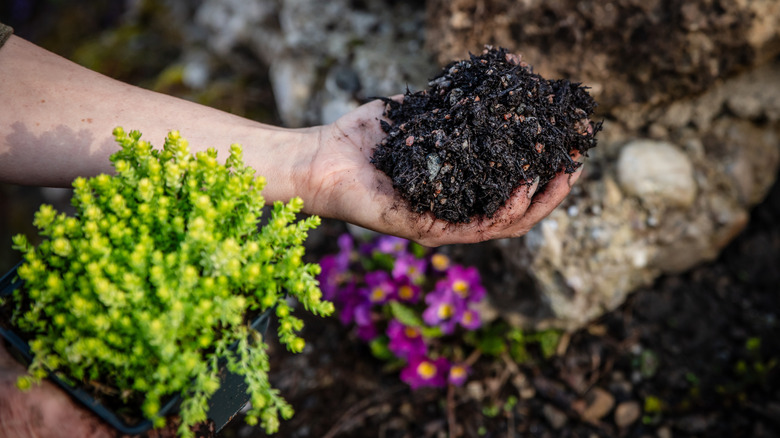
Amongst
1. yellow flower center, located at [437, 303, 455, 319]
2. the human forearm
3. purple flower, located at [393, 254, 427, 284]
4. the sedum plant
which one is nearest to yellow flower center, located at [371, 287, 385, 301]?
purple flower, located at [393, 254, 427, 284]

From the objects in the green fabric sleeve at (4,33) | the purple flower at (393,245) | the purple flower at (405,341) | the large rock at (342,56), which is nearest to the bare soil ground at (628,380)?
the purple flower at (405,341)

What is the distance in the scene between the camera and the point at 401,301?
279 centimetres

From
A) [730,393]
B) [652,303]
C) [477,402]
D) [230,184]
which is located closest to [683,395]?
[730,393]

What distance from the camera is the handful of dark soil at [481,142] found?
1835 millimetres

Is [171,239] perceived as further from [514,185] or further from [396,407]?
[396,407]

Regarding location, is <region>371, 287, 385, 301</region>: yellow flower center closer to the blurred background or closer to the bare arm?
the blurred background

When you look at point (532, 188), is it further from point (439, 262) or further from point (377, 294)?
point (377, 294)

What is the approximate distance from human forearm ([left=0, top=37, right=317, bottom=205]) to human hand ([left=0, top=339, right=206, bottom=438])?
0.85m

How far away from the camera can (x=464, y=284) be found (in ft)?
8.96

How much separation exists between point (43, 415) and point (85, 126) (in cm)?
108

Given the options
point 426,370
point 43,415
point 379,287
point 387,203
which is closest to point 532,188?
point 387,203

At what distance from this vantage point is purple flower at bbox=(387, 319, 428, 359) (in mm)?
2709

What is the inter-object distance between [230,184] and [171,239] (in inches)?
10.9

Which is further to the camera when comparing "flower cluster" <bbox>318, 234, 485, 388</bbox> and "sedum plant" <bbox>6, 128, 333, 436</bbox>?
"flower cluster" <bbox>318, 234, 485, 388</bbox>
